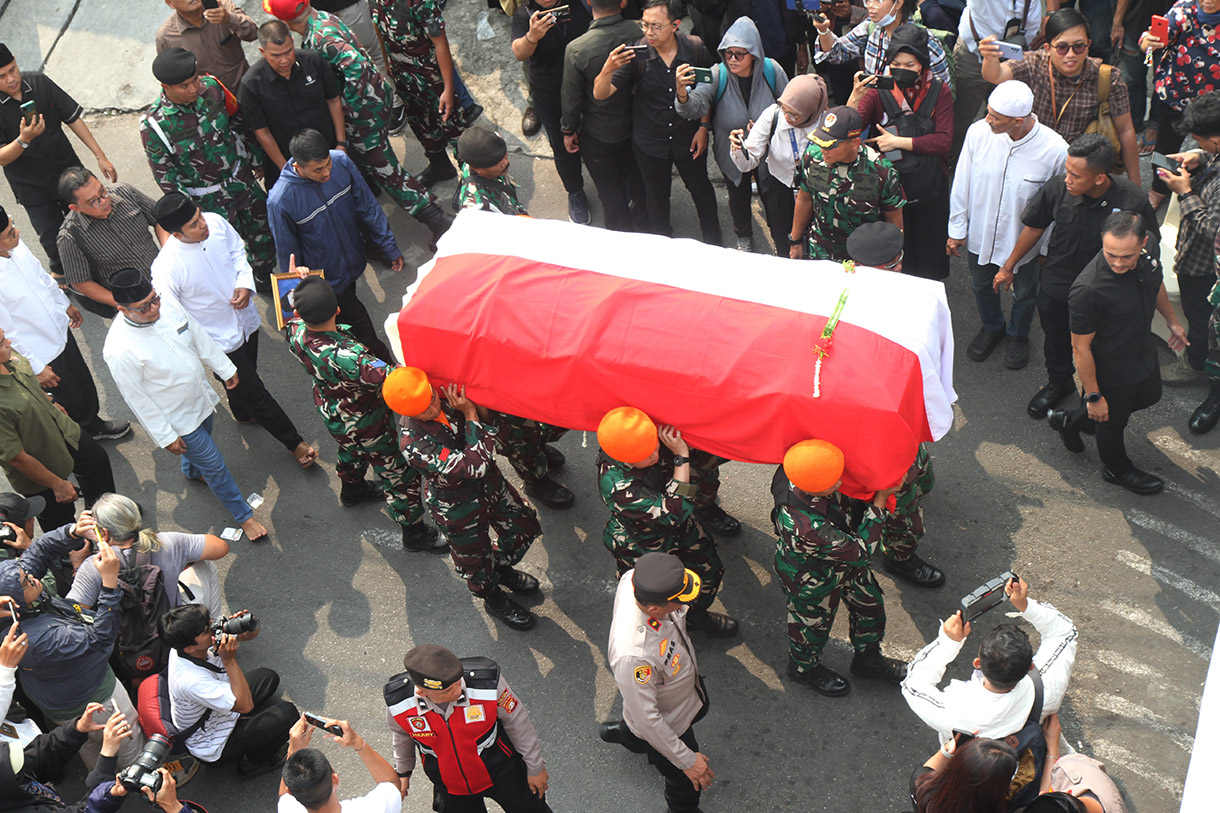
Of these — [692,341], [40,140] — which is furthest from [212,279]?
[692,341]

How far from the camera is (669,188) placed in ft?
22.0

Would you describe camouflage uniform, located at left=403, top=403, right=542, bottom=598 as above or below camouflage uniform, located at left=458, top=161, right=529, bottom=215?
below

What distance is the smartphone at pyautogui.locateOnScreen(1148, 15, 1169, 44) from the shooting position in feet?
18.9

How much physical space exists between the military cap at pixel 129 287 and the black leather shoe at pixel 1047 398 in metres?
4.64

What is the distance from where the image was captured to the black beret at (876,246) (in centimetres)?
487

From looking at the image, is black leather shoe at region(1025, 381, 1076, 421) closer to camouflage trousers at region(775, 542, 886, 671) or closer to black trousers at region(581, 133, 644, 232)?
camouflage trousers at region(775, 542, 886, 671)

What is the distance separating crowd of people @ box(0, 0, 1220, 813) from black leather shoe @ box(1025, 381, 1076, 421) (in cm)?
2

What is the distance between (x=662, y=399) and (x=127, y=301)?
2672mm

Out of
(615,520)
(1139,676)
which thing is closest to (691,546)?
(615,520)

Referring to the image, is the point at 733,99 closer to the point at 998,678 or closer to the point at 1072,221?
the point at 1072,221

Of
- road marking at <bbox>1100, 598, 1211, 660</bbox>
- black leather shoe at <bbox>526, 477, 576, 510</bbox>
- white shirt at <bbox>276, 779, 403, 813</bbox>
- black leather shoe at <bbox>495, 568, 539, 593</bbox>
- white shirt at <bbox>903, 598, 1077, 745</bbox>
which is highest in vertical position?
white shirt at <bbox>903, 598, 1077, 745</bbox>

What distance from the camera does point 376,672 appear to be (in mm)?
5152

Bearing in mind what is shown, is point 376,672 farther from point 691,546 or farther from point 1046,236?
point 1046,236

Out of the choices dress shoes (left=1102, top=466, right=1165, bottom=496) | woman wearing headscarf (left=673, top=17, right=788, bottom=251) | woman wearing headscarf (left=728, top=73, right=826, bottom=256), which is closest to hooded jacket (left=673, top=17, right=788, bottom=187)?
woman wearing headscarf (left=673, top=17, right=788, bottom=251)
